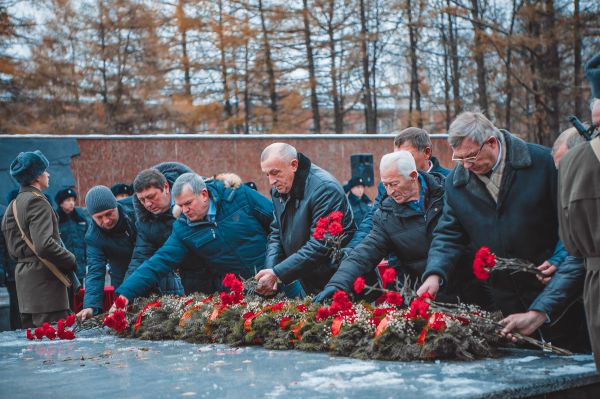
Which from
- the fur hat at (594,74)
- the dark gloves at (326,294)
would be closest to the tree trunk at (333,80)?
the dark gloves at (326,294)

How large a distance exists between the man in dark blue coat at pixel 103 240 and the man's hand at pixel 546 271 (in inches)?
155

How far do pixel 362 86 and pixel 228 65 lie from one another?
13.5 ft

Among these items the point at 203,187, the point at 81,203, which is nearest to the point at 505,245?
the point at 203,187

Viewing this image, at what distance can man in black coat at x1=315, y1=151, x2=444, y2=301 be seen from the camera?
17.2 ft

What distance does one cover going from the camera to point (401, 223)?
17.5 ft

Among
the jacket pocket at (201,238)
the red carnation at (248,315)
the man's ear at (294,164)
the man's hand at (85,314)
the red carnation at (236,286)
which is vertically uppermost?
the man's ear at (294,164)

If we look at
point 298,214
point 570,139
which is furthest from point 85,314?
point 570,139

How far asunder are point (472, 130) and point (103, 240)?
3.87 meters

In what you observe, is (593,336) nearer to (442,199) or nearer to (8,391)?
(442,199)

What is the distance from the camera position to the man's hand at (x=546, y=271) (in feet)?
13.9

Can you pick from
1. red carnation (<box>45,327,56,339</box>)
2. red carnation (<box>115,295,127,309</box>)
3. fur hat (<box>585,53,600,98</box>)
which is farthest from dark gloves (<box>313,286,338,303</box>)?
fur hat (<box>585,53,600,98</box>)

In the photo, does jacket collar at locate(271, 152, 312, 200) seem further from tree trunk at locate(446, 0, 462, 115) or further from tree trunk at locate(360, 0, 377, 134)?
tree trunk at locate(360, 0, 377, 134)

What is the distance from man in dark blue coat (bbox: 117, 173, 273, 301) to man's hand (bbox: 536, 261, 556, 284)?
8.79 feet

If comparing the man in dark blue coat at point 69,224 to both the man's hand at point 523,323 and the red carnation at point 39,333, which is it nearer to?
the red carnation at point 39,333
